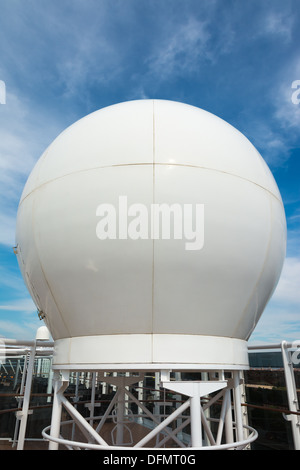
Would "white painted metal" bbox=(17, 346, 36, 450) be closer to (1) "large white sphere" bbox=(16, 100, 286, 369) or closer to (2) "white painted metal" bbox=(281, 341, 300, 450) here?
(1) "large white sphere" bbox=(16, 100, 286, 369)

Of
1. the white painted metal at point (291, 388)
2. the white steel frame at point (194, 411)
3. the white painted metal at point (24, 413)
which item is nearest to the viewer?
the white steel frame at point (194, 411)

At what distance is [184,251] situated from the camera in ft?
11.1

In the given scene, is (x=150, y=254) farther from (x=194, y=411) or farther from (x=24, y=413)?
(x=24, y=413)

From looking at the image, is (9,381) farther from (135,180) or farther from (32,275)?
(135,180)

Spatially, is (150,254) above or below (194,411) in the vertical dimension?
above

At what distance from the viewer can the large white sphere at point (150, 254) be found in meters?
3.41

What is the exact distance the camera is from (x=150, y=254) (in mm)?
3354

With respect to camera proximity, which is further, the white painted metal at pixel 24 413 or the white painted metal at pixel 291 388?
the white painted metal at pixel 24 413

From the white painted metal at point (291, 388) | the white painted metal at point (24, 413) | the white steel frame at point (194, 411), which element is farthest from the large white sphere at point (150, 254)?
the white painted metal at point (24, 413)

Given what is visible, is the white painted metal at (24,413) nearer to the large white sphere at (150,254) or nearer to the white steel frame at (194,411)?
the white steel frame at (194,411)

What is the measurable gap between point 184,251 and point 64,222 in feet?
4.67

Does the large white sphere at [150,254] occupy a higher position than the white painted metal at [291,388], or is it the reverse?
the large white sphere at [150,254]

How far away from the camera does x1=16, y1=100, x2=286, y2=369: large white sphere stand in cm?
341

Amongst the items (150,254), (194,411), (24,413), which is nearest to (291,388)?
(194,411)
